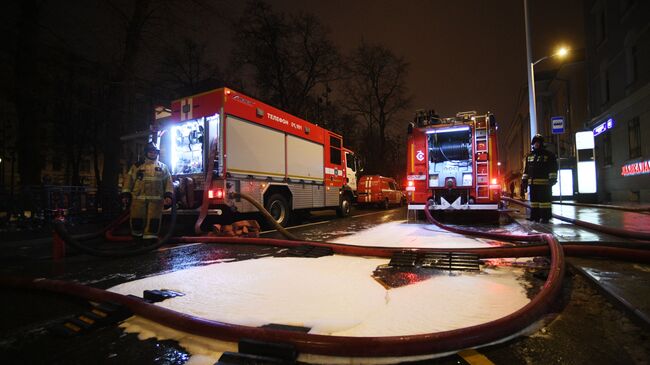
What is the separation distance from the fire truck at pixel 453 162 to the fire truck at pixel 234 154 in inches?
124

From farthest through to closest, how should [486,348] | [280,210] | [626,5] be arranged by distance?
1. [626,5]
2. [280,210]
3. [486,348]

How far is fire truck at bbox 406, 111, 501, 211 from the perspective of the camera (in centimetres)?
855

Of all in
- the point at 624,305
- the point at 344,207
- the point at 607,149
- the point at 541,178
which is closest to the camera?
the point at 624,305

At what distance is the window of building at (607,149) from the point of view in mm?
17766

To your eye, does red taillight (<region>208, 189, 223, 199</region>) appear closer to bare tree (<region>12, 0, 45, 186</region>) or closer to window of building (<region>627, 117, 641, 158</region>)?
bare tree (<region>12, 0, 45, 186</region>)

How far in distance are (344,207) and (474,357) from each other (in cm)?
1099

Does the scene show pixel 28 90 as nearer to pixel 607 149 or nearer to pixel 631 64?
pixel 631 64

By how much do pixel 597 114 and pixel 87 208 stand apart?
24.7 metres

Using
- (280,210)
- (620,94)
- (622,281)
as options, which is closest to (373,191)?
(280,210)

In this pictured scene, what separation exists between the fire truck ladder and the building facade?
32.0 feet

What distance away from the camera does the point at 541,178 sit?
7.41m

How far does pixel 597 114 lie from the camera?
19875 millimetres

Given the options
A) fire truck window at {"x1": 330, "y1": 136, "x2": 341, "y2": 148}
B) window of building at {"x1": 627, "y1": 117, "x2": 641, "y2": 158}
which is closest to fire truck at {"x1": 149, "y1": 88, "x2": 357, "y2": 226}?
fire truck window at {"x1": 330, "y1": 136, "x2": 341, "y2": 148}

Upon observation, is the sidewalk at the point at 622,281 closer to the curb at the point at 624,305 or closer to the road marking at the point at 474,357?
the curb at the point at 624,305
